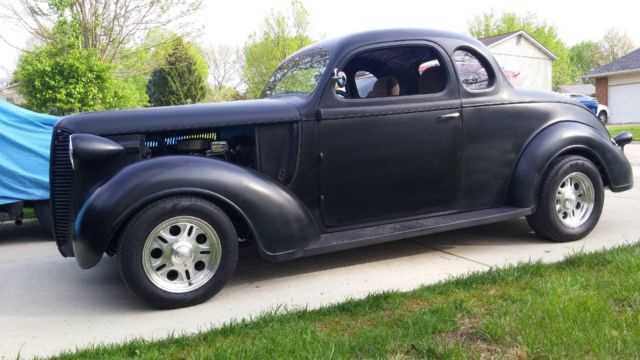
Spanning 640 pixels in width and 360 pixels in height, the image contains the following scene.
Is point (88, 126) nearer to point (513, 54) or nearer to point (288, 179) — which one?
point (288, 179)

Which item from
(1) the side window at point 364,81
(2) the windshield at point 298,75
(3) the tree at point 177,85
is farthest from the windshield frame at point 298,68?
(3) the tree at point 177,85

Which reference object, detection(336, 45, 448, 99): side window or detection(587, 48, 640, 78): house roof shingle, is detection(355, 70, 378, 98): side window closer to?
detection(336, 45, 448, 99): side window

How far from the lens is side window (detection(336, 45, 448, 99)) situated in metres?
4.56

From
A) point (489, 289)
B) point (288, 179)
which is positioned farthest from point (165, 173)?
point (489, 289)

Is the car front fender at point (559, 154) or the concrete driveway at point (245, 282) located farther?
the car front fender at point (559, 154)

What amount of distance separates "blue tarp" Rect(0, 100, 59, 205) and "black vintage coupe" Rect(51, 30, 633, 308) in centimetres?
243

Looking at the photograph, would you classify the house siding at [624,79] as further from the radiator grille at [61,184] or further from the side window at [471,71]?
the radiator grille at [61,184]

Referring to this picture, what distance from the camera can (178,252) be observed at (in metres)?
3.63

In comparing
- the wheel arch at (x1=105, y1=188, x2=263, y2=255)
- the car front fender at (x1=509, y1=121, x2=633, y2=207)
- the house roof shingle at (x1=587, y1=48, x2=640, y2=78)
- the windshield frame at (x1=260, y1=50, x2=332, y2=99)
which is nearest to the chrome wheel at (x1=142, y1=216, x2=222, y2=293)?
the wheel arch at (x1=105, y1=188, x2=263, y2=255)

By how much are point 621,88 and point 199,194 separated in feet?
113

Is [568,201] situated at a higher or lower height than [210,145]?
lower

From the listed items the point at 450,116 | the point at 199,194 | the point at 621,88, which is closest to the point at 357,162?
the point at 450,116

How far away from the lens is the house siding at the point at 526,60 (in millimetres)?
40562

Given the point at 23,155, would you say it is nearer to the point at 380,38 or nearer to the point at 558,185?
the point at 380,38
